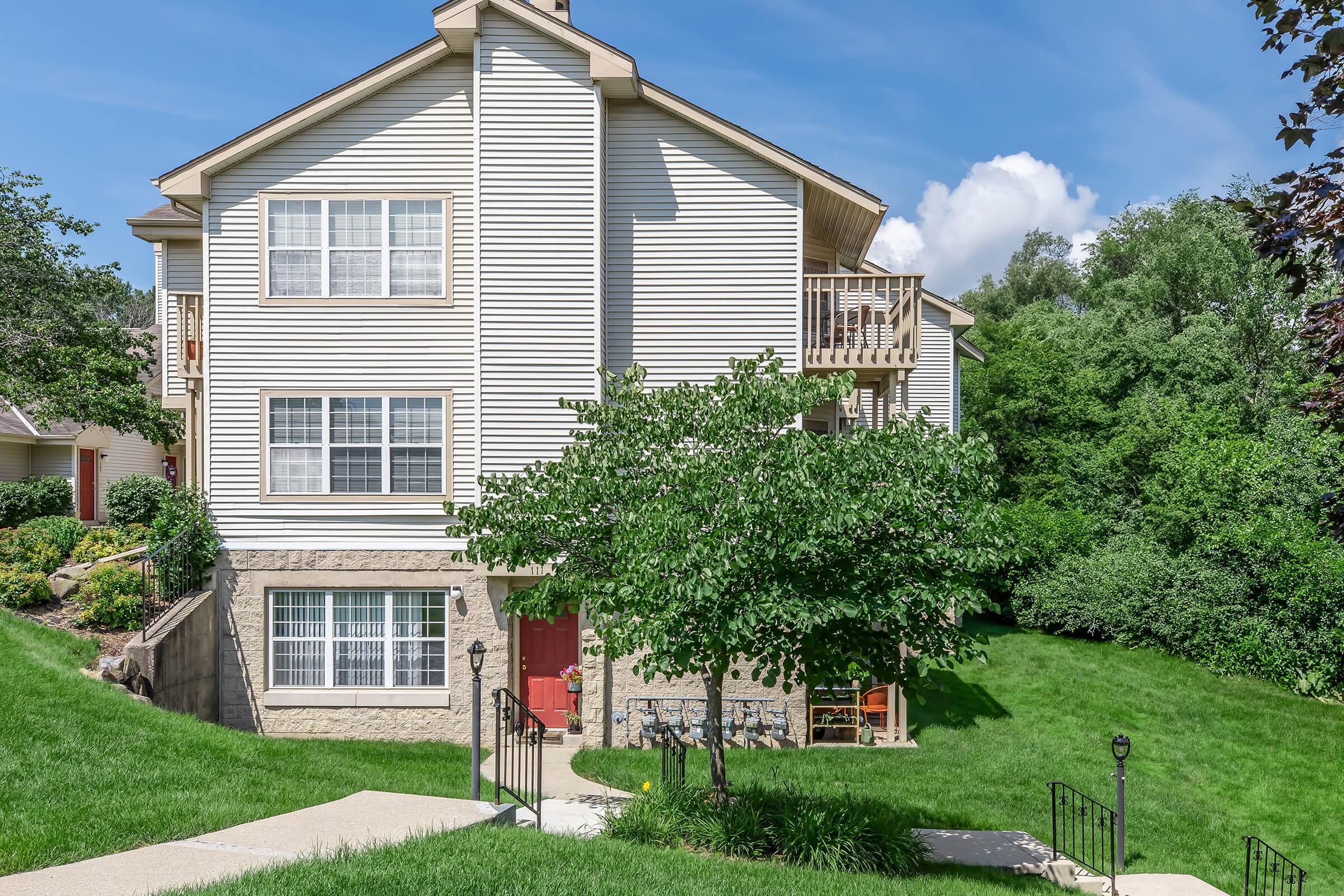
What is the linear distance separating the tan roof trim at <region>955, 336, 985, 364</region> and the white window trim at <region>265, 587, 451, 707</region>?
18251mm

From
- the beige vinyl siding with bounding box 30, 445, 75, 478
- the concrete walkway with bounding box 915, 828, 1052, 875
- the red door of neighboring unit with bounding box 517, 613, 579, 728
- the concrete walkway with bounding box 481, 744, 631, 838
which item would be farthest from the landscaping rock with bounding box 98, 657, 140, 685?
the beige vinyl siding with bounding box 30, 445, 75, 478

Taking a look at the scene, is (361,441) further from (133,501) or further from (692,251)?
(133,501)

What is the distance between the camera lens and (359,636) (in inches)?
576

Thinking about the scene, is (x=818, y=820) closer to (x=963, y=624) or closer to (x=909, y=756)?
(x=909, y=756)

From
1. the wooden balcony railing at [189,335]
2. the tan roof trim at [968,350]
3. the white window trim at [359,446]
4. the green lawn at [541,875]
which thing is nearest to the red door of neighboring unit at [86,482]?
the wooden balcony railing at [189,335]

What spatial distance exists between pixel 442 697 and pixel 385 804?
5.75 metres

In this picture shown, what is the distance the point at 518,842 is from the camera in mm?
7477

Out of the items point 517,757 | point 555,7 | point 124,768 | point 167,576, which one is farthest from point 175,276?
point 517,757

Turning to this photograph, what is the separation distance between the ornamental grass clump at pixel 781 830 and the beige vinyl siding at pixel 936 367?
15762 millimetres

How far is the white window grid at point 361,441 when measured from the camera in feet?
47.8

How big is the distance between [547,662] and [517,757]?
2.96 metres

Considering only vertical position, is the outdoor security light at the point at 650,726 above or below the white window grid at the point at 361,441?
below

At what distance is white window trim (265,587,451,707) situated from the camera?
1436 centimetres

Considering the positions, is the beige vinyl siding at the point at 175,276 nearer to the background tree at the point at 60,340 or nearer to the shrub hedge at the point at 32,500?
the background tree at the point at 60,340
